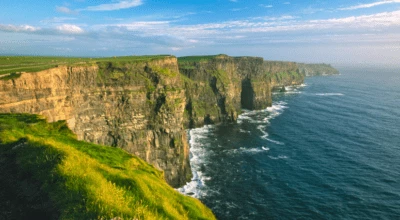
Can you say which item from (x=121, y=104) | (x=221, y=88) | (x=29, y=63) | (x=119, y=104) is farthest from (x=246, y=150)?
(x=29, y=63)

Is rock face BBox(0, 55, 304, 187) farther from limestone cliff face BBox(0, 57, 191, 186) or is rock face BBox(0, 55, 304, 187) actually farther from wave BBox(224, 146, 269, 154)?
wave BBox(224, 146, 269, 154)

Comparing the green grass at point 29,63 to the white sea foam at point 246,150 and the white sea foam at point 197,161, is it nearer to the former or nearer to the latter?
the white sea foam at point 197,161

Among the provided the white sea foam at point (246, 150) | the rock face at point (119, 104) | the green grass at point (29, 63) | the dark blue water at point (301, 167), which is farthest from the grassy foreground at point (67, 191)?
the white sea foam at point (246, 150)

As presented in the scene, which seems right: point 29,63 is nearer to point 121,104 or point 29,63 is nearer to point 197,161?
point 121,104

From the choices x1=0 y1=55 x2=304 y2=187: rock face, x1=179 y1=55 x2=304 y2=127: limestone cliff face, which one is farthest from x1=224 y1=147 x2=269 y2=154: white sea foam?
x1=179 y1=55 x2=304 y2=127: limestone cliff face

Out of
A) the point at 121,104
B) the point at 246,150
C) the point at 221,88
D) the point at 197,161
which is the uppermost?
the point at 221,88

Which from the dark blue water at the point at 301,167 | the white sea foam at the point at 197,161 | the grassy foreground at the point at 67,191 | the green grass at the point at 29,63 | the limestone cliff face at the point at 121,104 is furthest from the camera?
the white sea foam at the point at 197,161
